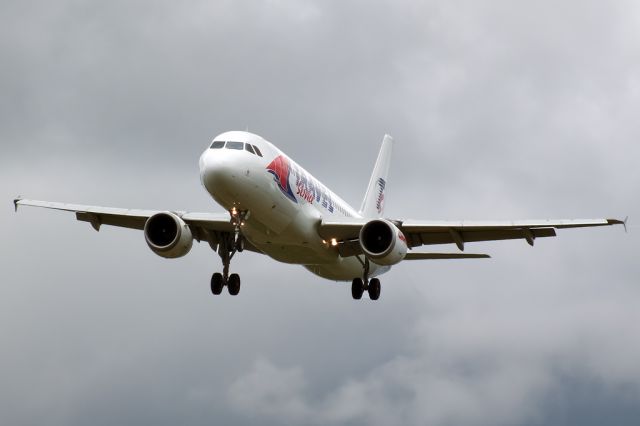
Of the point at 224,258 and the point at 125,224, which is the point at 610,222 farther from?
the point at 125,224

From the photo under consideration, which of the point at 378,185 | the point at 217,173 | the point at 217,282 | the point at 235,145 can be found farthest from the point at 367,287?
the point at 217,173

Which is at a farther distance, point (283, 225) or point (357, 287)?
point (357, 287)

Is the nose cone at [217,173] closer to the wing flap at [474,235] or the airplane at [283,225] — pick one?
the airplane at [283,225]

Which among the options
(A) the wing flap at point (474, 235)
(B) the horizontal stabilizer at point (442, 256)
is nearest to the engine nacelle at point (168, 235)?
(A) the wing flap at point (474, 235)

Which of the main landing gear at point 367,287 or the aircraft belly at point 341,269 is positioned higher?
the aircraft belly at point 341,269

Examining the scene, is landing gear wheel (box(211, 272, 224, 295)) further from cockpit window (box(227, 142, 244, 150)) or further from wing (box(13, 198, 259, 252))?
cockpit window (box(227, 142, 244, 150))

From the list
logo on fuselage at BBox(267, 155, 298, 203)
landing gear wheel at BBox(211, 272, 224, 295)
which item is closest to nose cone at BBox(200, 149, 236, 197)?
logo on fuselage at BBox(267, 155, 298, 203)

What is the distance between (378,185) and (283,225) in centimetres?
1830

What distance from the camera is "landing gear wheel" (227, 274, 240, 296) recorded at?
40688mm

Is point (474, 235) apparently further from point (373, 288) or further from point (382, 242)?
point (373, 288)

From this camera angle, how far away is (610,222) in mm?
35500

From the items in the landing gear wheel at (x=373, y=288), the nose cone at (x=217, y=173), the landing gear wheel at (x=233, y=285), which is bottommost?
the landing gear wheel at (x=233, y=285)

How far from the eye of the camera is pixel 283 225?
36219mm

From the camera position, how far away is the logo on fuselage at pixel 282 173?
35156 mm
